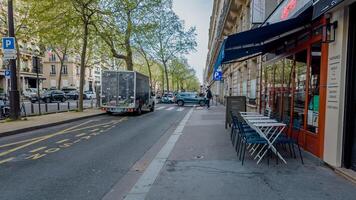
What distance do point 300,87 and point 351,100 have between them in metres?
2.44

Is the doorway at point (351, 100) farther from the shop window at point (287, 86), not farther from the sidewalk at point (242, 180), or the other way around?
the shop window at point (287, 86)

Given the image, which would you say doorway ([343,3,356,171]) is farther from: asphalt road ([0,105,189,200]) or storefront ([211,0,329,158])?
asphalt road ([0,105,189,200])

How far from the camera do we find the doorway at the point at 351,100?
206 inches

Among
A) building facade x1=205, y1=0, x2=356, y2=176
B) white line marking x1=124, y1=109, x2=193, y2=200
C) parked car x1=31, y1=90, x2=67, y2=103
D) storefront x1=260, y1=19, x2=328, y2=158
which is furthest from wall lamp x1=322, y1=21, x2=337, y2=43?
parked car x1=31, y1=90, x2=67, y2=103

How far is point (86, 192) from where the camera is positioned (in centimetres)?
471

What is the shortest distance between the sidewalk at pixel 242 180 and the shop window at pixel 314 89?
710mm

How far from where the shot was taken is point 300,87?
25.3 feet

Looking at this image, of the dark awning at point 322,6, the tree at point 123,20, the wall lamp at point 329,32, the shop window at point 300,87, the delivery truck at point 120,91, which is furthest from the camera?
the tree at point 123,20

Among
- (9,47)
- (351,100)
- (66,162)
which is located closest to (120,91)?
(9,47)

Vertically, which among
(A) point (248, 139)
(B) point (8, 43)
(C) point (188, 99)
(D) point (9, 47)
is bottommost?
(C) point (188, 99)

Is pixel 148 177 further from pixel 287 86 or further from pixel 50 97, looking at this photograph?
pixel 50 97

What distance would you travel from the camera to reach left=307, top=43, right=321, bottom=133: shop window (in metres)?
6.47

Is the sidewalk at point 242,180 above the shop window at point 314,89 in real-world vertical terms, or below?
below

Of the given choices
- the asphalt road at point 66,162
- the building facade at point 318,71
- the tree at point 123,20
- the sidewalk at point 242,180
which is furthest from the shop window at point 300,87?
the tree at point 123,20
